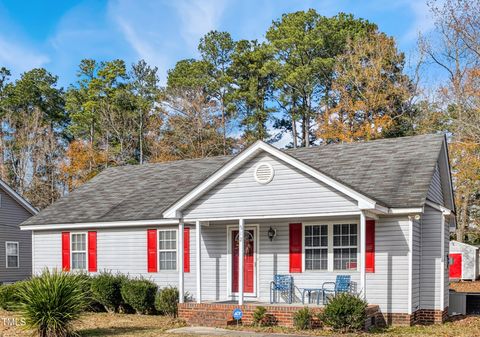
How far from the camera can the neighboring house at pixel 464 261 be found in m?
32.0

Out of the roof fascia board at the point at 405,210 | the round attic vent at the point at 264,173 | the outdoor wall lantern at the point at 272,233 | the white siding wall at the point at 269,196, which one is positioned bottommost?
the outdoor wall lantern at the point at 272,233

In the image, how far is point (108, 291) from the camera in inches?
723

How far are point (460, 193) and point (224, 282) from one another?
854 inches

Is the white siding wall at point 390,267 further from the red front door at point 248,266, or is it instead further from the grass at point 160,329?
the red front door at point 248,266

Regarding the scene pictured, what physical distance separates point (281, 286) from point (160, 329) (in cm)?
382

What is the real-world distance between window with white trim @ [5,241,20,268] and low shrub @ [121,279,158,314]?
14.5 meters

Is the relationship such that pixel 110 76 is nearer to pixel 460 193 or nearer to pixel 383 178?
pixel 460 193

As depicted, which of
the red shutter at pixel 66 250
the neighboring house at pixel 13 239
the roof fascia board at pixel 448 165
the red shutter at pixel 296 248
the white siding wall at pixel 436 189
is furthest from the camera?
the neighboring house at pixel 13 239

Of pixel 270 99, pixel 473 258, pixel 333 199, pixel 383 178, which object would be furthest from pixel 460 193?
pixel 333 199

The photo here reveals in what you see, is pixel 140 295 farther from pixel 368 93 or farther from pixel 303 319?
pixel 368 93

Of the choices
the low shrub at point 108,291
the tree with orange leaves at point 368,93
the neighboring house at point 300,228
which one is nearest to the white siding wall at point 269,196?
the neighboring house at point 300,228

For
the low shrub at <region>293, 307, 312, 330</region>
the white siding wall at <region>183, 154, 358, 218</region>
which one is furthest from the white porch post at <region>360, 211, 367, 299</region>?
the low shrub at <region>293, 307, 312, 330</region>

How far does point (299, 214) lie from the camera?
1524 cm

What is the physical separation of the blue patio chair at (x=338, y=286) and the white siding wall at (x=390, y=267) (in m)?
0.57
